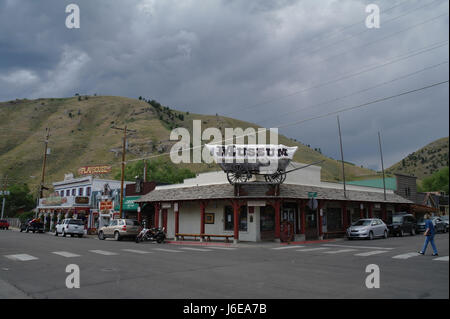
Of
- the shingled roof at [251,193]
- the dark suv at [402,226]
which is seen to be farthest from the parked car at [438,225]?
the dark suv at [402,226]

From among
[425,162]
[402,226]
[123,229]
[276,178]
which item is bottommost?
[123,229]

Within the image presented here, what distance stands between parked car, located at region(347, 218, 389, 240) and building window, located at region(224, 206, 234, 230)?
8889 mm

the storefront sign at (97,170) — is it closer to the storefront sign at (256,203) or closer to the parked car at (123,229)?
the parked car at (123,229)

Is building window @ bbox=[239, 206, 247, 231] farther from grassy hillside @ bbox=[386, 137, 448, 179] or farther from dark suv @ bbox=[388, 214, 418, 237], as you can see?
grassy hillside @ bbox=[386, 137, 448, 179]

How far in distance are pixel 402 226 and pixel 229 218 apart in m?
15.0

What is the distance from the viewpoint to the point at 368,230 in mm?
25578

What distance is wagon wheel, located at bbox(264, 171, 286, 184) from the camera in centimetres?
2491

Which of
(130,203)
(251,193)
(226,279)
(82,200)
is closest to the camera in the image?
(226,279)

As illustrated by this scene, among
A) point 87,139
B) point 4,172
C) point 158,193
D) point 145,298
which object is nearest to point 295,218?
point 158,193

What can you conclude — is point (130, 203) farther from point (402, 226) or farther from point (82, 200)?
point (402, 226)

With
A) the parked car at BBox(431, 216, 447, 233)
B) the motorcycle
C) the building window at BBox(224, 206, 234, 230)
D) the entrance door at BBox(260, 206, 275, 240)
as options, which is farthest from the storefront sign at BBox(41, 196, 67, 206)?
the parked car at BBox(431, 216, 447, 233)

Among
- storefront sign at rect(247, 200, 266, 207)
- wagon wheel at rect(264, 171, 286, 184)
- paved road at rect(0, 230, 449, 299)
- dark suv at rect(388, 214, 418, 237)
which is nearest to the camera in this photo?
paved road at rect(0, 230, 449, 299)

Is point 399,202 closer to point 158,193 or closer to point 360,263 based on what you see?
point 158,193

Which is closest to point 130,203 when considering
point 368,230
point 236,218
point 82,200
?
point 82,200
